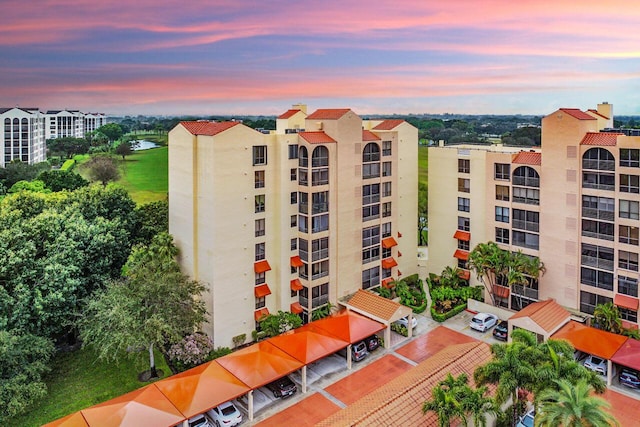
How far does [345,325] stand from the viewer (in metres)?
30.4

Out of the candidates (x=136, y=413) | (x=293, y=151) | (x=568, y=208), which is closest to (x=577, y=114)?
(x=568, y=208)

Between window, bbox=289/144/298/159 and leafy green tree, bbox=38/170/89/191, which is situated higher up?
window, bbox=289/144/298/159

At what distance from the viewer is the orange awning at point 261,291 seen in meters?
32.2

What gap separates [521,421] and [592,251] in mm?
15669

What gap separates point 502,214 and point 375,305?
13091 millimetres

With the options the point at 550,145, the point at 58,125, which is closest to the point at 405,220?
the point at 550,145

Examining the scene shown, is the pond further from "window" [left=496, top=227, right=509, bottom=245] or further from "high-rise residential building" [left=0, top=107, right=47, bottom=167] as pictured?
"window" [left=496, top=227, right=509, bottom=245]

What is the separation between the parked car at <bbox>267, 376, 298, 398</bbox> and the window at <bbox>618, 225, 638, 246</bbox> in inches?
949

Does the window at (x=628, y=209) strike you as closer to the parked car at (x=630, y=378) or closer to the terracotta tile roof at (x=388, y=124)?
the parked car at (x=630, y=378)

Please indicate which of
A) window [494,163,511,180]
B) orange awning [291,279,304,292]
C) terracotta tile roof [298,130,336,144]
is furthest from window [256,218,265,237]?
window [494,163,511,180]

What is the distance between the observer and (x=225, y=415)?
2403 centimetres

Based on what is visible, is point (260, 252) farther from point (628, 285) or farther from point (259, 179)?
point (628, 285)

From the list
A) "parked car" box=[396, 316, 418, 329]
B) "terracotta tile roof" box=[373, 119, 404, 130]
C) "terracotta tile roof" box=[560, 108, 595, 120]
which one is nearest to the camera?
"terracotta tile roof" box=[560, 108, 595, 120]

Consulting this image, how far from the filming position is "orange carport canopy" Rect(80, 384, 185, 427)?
21375 mm
